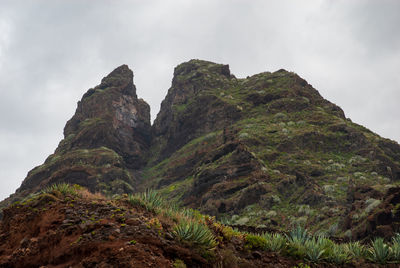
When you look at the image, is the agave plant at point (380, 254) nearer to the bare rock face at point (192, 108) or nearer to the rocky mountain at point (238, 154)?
the rocky mountain at point (238, 154)

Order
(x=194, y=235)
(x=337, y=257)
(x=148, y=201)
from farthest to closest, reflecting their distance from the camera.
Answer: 1. (x=148, y=201)
2. (x=337, y=257)
3. (x=194, y=235)

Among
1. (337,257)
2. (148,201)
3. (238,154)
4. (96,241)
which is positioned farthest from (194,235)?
(238,154)

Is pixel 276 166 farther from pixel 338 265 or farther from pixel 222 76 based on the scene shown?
pixel 222 76

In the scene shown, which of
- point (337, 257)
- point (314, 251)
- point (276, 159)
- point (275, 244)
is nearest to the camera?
point (314, 251)

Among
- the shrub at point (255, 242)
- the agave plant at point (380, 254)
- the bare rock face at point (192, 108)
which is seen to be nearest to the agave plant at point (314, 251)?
the shrub at point (255, 242)

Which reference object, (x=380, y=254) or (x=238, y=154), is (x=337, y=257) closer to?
(x=380, y=254)

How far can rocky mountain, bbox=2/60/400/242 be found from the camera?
3178cm

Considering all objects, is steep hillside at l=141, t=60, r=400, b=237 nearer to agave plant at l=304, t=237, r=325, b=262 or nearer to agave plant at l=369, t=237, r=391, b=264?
agave plant at l=369, t=237, r=391, b=264

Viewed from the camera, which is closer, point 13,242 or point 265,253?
point 13,242

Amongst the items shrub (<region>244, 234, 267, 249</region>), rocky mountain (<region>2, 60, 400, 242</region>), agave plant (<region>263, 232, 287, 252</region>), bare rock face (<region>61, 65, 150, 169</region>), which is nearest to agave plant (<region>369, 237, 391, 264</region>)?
agave plant (<region>263, 232, 287, 252</region>)

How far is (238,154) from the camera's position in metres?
47.3

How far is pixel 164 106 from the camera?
112m

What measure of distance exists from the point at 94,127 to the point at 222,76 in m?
42.1

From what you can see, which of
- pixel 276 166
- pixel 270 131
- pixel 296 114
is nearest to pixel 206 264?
pixel 276 166
